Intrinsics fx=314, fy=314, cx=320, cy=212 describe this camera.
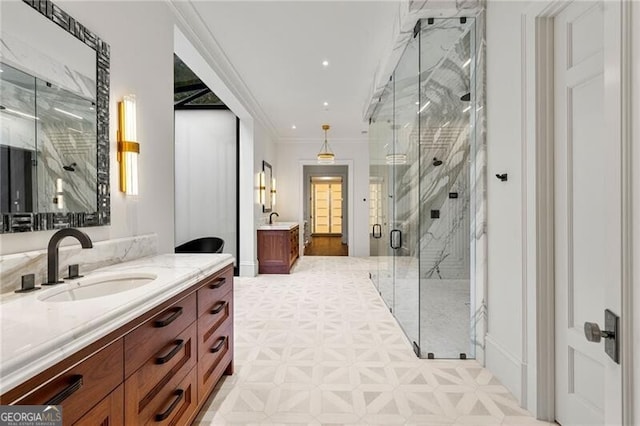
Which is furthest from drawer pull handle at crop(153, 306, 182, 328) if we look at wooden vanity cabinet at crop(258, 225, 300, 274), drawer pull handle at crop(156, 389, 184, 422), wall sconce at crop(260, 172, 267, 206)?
wall sconce at crop(260, 172, 267, 206)

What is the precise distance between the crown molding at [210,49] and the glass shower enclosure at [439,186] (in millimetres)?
2013

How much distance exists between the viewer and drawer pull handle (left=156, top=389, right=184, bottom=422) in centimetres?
134

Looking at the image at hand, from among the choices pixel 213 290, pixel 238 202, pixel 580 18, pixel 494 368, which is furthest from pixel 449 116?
pixel 238 202

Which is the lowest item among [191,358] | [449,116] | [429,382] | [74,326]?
[429,382]

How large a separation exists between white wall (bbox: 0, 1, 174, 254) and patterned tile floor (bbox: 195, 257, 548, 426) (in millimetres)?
1224

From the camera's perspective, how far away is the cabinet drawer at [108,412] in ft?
3.06

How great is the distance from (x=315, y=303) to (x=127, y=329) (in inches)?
126

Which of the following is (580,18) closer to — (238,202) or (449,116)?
(449,116)

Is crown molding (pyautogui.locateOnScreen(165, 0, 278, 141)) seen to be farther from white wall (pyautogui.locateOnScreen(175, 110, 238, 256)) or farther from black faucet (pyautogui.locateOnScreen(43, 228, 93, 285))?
black faucet (pyautogui.locateOnScreen(43, 228, 93, 285))

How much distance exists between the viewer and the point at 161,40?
2.45m

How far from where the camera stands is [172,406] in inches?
56.7

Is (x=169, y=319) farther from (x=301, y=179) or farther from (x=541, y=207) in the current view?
(x=301, y=179)

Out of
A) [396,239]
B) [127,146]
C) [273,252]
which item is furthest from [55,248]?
[273,252]

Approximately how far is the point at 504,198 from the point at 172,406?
2318mm
